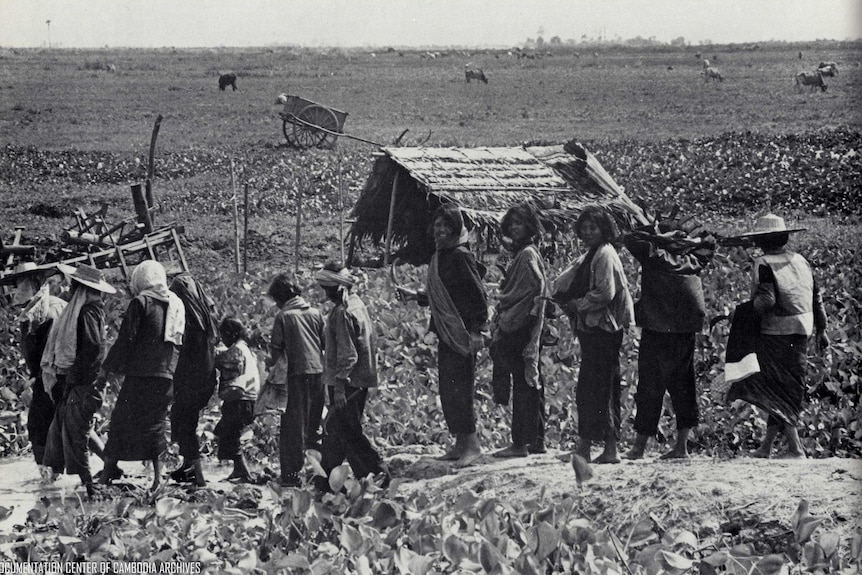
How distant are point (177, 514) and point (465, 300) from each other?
209 centimetres

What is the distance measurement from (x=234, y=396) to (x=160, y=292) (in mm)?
746

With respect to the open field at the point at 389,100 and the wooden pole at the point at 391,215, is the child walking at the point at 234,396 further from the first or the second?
the open field at the point at 389,100

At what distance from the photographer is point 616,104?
17.9m

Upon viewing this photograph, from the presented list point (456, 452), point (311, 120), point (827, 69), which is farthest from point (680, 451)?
point (311, 120)

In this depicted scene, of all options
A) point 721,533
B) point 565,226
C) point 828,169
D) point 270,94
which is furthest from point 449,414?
point 270,94

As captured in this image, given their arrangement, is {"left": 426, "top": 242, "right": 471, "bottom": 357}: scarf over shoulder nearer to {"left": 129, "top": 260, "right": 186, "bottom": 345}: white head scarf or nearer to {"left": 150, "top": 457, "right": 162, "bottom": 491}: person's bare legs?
{"left": 129, "top": 260, "right": 186, "bottom": 345}: white head scarf

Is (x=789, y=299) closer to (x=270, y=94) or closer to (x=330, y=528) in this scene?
(x=330, y=528)

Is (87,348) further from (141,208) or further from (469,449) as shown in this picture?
(141,208)

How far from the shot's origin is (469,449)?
Answer: 5.90 metres

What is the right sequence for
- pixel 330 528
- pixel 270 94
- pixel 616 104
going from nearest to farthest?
pixel 330 528, pixel 270 94, pixel 616 104

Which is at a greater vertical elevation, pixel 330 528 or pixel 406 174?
pixel 406 174

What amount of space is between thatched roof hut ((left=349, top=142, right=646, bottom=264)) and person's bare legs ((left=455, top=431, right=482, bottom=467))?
3599mm

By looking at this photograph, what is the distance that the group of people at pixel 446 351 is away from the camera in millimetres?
5629

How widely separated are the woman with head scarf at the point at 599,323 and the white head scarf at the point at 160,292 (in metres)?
2.13
